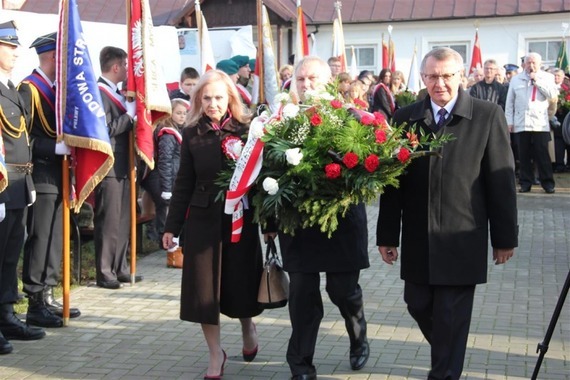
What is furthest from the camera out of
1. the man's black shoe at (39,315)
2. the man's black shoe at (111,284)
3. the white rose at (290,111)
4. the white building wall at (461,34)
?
the white building wall at (461,34)

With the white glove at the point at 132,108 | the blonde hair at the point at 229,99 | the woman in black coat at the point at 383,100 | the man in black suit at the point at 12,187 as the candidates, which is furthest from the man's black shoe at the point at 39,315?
the woman in black coat at the point at 383,100

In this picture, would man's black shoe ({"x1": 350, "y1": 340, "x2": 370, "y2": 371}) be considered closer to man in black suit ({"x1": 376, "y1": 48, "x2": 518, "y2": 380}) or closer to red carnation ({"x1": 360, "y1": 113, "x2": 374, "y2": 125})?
man in black suit ({"x1": 376, "y1": 48, "x2": 518, "y2": 380})

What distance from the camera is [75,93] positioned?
24.4 feet

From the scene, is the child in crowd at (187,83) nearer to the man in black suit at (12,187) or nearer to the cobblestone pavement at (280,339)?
the cobblestone pavement at (280,339)

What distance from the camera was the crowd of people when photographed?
5.33 meters

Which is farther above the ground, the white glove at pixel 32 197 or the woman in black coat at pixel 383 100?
the woman in black coat at pixel 383 100

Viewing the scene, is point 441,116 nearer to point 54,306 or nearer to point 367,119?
point 367,119

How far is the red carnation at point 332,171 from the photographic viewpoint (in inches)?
209

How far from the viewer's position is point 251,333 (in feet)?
21.1

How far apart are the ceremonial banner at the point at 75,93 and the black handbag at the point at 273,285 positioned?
2180 mm

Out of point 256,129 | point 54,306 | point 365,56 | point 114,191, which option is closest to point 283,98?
point 256,129

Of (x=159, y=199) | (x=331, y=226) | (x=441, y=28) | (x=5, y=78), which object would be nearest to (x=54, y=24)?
(x=159, y=199)

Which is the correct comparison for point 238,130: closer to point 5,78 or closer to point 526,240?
point 5,78

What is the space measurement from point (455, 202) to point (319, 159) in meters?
0.81
